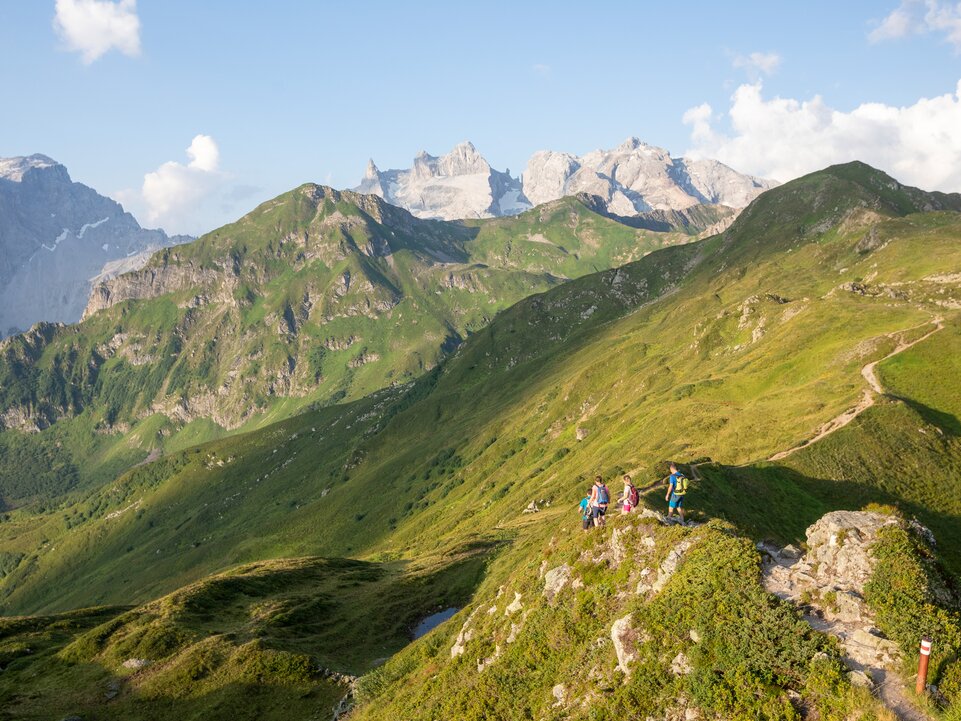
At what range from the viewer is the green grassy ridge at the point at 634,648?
84.5 feet

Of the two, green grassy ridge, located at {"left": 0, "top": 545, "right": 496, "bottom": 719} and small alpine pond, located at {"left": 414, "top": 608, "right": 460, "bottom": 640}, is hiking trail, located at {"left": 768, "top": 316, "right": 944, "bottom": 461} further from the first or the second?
green grassy ridge, located at {"left": 0, "top": 545, "right": 496, "bottom": 719}

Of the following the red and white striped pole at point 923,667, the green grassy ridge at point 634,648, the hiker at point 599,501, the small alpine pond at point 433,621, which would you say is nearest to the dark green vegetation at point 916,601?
the red and white striped pole at point 923,667

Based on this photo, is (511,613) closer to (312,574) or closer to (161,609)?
(161,609)

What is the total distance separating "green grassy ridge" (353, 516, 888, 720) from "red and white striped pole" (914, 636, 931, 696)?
6.70 ft

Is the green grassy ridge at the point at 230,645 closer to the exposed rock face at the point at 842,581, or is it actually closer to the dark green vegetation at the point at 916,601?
the exposed rock face at the point at 842,581

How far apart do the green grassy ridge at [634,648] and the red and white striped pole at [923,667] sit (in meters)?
2.04

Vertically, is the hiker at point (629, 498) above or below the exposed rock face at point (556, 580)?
above

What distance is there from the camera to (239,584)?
108500 millimetres

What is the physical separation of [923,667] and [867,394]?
327 ft

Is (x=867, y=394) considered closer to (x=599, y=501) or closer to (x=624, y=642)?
(x=599, y=501)

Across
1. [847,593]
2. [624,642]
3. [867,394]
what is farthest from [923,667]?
[867,394]

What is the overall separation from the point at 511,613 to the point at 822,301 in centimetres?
18240

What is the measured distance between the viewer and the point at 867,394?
107688 millimetres

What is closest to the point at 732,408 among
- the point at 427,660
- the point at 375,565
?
the point at 375,565
